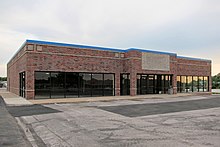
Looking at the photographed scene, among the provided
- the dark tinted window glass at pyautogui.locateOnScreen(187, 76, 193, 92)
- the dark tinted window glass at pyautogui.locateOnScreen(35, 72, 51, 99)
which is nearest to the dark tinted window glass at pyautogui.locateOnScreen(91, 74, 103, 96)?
the dark tinted window glass at pyautogui.locateOnScreen(35, 72, 51, 99)

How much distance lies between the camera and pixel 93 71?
2444 cm

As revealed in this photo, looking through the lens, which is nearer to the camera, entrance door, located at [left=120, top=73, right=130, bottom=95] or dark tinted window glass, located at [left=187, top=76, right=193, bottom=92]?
entrance door, located at [left=120, top=73, right=130, bottom=95]

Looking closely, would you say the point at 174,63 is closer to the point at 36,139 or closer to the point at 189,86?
the point at 189,86

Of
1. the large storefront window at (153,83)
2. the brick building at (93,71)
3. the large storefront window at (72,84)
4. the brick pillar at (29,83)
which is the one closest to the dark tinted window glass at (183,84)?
the brick building at (93,71)

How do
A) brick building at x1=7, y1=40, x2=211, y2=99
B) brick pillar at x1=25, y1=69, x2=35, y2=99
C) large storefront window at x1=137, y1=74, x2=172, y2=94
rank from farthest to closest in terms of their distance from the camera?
large storefront window at x1=137, y1=74, x2=172, y2=94 → brick building at x1=7, y1=40, x2=211, y2=99 → brick pillar at x1=25, y1=69, x2=35, y2=99

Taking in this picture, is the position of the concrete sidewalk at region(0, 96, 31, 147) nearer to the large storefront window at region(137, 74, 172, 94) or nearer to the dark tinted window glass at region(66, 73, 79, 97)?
the dark tinted window glass at region(66, 73, 79, 97)

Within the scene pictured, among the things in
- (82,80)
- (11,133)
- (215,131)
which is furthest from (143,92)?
(11,133)

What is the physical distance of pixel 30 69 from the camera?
20.8m

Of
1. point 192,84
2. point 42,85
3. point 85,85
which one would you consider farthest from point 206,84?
point 42,85

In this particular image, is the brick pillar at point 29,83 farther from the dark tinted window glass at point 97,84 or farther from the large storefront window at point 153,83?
the large storefront window at point 153,83

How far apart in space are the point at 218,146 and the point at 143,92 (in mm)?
22409

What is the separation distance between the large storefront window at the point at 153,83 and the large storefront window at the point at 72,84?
Result: 13.2 feet

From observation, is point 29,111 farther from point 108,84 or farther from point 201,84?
point 201,84

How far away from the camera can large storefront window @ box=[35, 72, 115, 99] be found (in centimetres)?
2159
